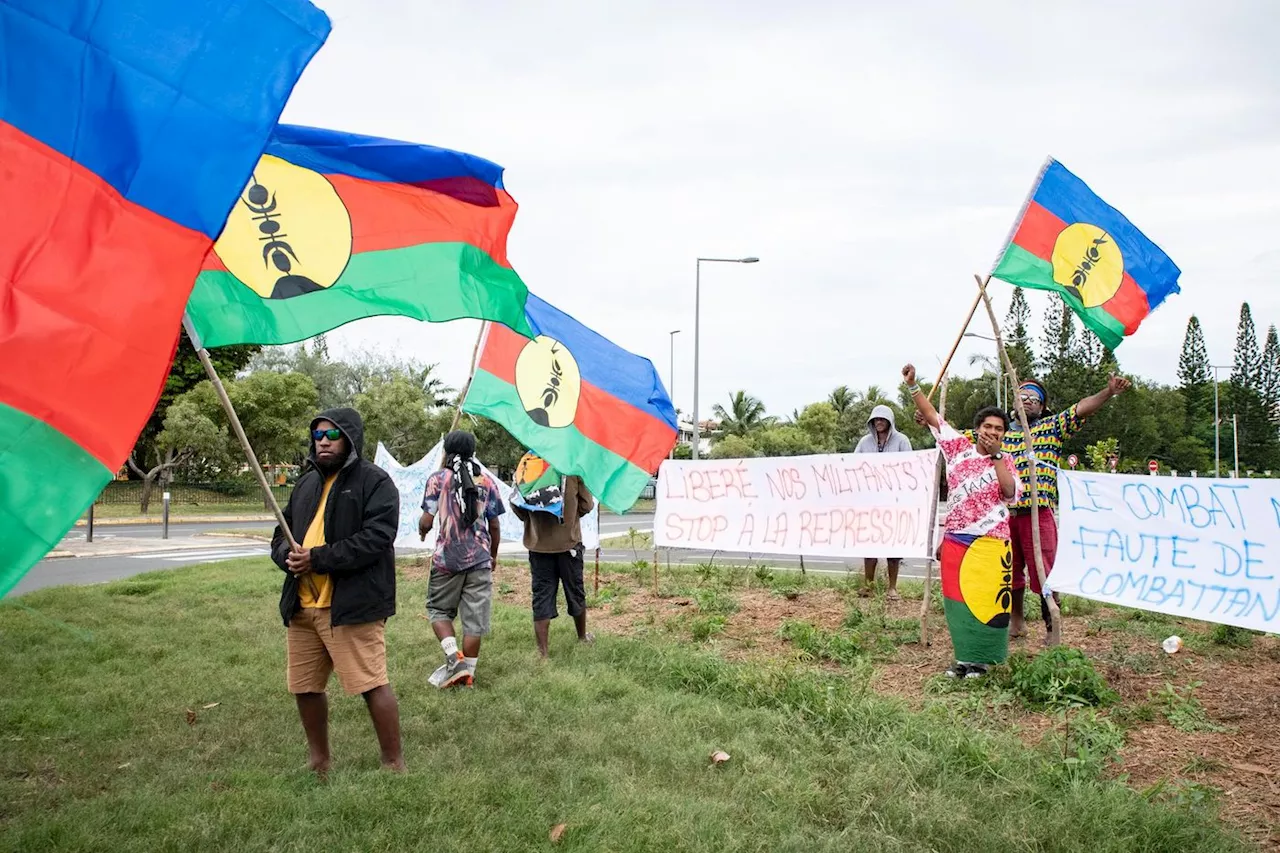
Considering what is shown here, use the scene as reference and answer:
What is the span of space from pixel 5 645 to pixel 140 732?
10.2 feet

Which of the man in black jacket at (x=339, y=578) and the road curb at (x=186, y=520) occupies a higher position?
the man in black jacket at (x=339, y=578)

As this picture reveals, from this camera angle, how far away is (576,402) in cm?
750

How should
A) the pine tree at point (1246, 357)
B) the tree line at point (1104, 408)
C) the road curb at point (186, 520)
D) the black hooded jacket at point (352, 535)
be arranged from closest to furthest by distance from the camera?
the black hooded jacket at point (352, 535), the road curb at point (186, 520), the tree line at point (1104, 408), the pine tree at point (1246, 357)

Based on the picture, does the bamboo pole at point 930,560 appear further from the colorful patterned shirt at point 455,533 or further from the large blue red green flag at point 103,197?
the large blue red green flag at point 103,197

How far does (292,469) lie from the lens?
47500 mm

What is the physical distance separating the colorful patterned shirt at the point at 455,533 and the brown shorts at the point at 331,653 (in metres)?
1.88

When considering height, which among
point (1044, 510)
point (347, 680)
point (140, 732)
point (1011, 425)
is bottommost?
point (140, 732)

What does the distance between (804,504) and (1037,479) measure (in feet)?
10.4

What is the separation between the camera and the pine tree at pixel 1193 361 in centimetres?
8294

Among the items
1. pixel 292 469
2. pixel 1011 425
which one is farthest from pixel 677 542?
pixel 292 469

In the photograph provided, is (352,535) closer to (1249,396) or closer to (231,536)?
(231,536)

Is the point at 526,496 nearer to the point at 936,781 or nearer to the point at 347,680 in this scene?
the point at 347,680

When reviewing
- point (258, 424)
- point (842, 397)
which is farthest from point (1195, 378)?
point (258, 424)

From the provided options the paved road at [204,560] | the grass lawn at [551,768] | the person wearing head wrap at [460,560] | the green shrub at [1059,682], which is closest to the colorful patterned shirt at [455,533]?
the person wearing head wrap at [460,560]
